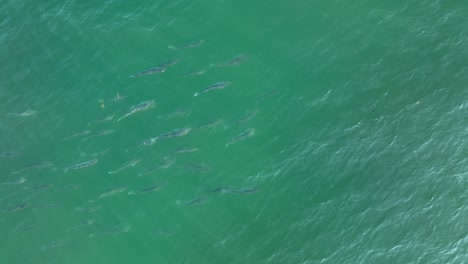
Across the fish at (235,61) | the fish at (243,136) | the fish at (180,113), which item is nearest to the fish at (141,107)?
the fish at (180,113)

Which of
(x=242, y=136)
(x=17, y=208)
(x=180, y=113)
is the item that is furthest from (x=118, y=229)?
(x=242, y=136)

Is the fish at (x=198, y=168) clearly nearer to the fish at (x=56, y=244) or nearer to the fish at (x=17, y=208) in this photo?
the fish at (x=56, y=244)

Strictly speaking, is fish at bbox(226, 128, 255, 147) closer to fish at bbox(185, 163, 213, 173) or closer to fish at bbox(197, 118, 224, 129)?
fish at bbox(197, 118, 224, 129)

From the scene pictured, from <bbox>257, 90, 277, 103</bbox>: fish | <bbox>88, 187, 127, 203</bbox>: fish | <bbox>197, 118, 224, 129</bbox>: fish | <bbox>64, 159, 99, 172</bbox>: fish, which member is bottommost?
<bbox>88, 187, 127, 203</bbox>: fish

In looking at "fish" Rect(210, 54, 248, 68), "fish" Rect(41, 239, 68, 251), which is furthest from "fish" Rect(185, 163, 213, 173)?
"fish" Rect(41, 239, 68, 251)

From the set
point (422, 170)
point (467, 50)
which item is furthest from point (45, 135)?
point (467, 50)

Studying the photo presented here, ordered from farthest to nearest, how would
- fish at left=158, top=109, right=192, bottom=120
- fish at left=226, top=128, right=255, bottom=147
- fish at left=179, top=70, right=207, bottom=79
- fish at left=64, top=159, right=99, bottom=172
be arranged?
1. fish at left=179, top=70, right=207, bottom=79
2. fish at left=64, top=159, right=99, bottom=172
3. fish at left=158, top=109, right=192, bottom=120
4. fish at left=226, top=128, right=255, bottom=147

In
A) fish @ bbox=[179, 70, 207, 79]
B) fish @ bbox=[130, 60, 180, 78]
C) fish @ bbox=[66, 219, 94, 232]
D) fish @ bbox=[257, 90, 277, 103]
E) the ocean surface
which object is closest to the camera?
the ocean surface

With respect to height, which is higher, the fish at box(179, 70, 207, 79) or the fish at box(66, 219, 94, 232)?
the fish at box(179, 70, 207, 79)

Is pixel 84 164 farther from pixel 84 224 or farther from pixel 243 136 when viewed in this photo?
pixel 243 136
